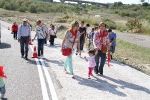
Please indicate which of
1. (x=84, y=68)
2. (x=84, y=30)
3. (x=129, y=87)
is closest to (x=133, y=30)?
(x=84, y=30)

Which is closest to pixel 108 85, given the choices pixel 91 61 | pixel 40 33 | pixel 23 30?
pixel 91 61

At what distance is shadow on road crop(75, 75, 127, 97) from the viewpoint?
7.11m

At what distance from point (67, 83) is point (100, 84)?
39.4 inches

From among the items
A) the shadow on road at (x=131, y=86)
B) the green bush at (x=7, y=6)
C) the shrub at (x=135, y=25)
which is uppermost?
the green bush at (x=7, y=6)

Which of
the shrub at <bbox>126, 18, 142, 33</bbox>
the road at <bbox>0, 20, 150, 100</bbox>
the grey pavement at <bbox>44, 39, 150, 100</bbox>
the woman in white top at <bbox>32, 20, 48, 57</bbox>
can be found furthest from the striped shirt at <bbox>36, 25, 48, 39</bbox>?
the shrub at <bbox>126, 18, 142, 33</bbox>

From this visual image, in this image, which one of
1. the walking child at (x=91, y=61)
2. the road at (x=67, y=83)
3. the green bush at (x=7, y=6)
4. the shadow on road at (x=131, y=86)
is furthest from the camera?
the green bush at (x=7, y=6)

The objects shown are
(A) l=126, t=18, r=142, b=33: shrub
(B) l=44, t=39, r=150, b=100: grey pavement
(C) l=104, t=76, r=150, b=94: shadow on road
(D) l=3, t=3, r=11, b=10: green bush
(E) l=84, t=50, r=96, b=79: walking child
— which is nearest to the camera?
(B) l=44, t=39, r=150, b=100: grey pavement

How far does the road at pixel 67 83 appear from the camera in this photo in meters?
6.56

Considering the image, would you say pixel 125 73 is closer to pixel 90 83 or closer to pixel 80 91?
pixel 90 83

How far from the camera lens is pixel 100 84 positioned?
7.72 m

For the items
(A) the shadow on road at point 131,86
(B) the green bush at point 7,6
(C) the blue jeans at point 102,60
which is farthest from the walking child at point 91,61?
(B) the green bush at point 7,6

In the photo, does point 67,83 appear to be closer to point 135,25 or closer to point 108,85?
point 108,85

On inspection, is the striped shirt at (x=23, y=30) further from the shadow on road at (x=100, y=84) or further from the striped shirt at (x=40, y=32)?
the shadow on road at (x=100, y=84)

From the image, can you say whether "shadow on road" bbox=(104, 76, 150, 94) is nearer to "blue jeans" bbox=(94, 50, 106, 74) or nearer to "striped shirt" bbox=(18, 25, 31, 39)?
"blue jeans" bbox=(94, 50, 106, 74)
